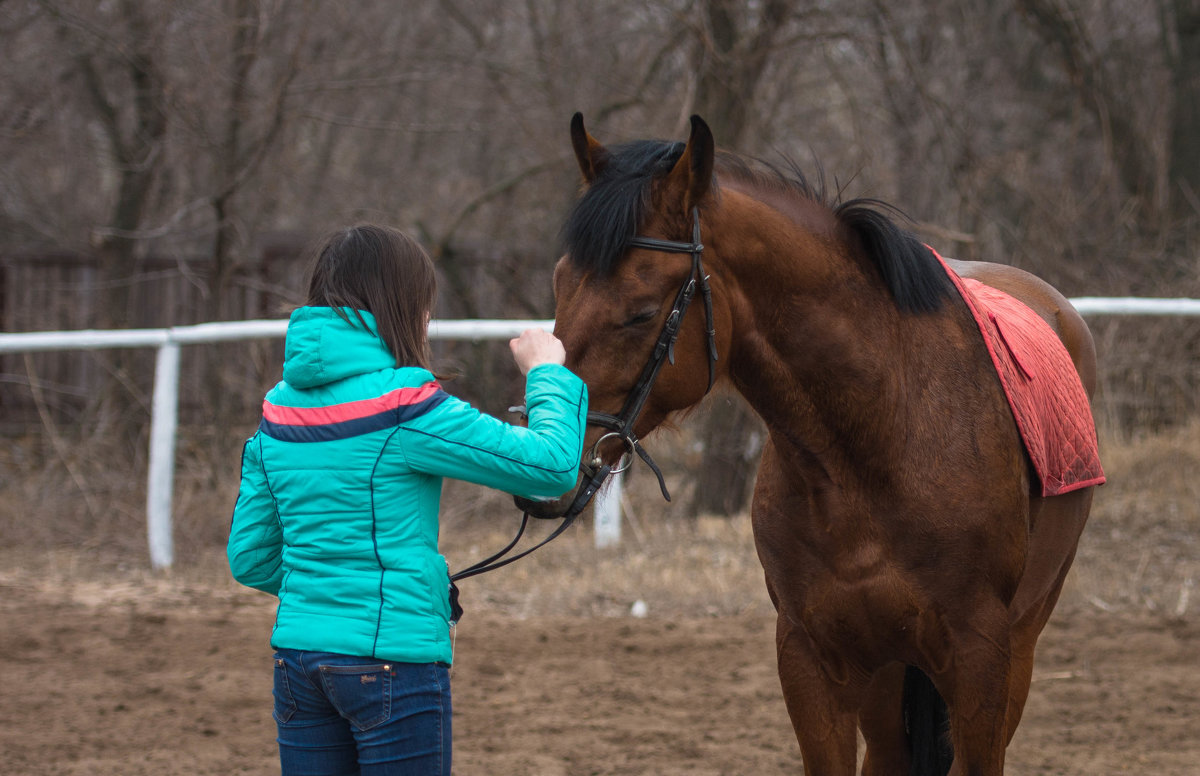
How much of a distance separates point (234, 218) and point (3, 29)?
2256mm

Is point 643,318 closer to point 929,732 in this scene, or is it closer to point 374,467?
point 374,467

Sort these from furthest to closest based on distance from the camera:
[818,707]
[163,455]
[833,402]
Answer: [163,455], [818,707], [833,402]

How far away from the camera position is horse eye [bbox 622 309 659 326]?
2170 millimetres

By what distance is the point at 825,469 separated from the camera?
2551mm

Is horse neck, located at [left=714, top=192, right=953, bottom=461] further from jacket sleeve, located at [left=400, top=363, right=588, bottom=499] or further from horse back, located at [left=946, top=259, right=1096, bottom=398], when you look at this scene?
horse back, located at [left=946, top=259, right=1096, bottom=398]

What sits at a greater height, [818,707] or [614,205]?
[614,205]

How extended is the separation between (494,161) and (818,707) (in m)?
10.7

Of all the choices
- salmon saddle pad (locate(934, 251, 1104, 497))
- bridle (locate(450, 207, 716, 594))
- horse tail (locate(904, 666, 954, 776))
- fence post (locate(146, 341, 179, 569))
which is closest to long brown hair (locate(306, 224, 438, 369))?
bridle (locate(450, 207, 716, 594))

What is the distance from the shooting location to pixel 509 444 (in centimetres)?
195

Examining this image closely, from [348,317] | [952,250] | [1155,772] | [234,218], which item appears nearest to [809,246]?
[348,317]

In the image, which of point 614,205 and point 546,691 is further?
point 546,691

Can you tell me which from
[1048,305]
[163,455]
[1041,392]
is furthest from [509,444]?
[163,455]

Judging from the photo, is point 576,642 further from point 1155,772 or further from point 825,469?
point 825,469

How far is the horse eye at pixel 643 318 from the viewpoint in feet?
7.12
